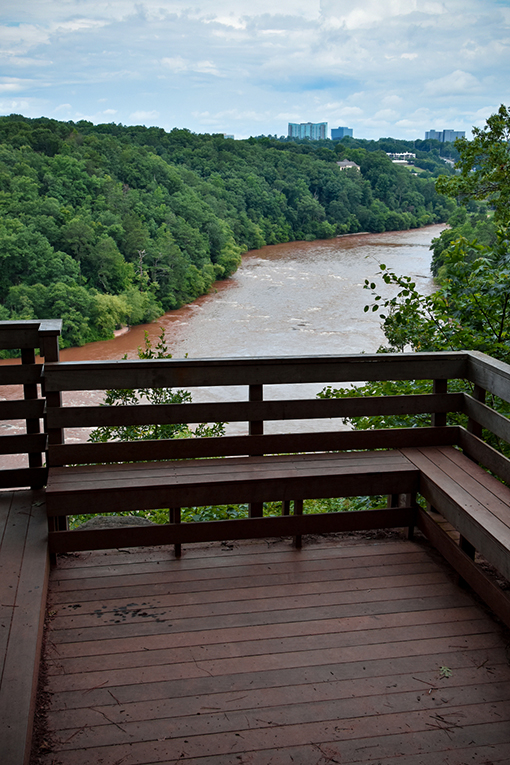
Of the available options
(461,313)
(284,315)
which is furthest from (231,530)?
(284,315)

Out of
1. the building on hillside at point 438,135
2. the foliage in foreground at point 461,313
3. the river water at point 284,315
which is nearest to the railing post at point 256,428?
the foliage in foreground at point 461,313

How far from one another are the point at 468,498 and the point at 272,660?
2.89 feet

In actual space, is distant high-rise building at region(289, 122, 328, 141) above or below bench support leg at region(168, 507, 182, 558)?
above

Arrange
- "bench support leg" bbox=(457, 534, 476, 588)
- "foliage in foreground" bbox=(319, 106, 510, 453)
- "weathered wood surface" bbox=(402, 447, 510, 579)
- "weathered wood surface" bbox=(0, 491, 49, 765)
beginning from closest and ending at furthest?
"weathered wood surface" bbox=(0, 491, 49, 765) < "weathered wood surface" bbox=(402, 447, 510, 579) < "bench support leg" bbox=(457, 534, 476, 588) < "foliage in foreground" bbox=(319, 106, 510, 453)

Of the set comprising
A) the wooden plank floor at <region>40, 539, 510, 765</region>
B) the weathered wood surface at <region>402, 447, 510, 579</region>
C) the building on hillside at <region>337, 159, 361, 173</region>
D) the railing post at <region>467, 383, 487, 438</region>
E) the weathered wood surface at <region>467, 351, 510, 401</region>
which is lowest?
the wooden plank floor at <region>40, 539, 510, 765</region>

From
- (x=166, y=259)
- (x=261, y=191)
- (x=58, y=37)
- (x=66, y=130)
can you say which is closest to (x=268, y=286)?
(x=166, y=259)

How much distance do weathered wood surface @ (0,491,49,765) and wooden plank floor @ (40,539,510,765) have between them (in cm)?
11

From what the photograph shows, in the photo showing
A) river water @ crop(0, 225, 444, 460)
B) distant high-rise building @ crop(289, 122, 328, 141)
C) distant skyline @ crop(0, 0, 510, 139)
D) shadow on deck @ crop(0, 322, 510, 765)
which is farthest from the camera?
distant high-rise building @ crop(289, 122, 328, 141)

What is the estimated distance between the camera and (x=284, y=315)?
31266 millimetres

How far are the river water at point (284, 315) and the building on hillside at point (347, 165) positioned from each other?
12955 millimetres

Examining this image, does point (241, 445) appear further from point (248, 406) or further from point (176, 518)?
point (176, 518)

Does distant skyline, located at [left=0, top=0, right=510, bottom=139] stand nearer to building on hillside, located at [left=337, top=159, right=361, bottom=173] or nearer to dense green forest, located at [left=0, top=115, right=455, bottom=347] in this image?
dense green forest, located at [left=0, top=115, right=455, bottom=347]

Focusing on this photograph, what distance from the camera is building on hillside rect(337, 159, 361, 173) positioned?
54800 mm

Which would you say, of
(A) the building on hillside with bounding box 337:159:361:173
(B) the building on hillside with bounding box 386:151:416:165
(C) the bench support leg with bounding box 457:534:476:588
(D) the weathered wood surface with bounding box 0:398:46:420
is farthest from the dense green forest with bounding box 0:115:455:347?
(C) the bench support leg with bounding box 457:534:476:588
